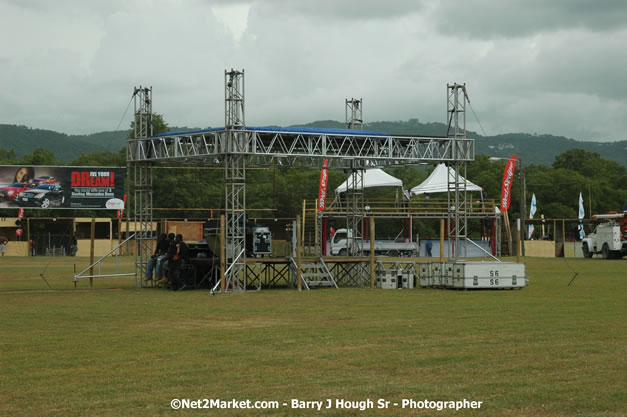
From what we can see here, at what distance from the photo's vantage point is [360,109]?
1355 inches

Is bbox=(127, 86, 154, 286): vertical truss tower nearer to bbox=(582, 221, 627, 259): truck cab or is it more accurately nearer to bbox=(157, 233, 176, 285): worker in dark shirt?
bbox=(157, 233, 176, 285): worker in dark shirt

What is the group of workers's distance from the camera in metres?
29.0

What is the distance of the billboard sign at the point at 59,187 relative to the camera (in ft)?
222

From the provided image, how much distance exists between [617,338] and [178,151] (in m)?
17.8

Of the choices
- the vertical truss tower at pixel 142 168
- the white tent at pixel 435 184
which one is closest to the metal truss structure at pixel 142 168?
the vertical truss tower at pixel 142 168

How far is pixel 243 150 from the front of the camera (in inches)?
1079

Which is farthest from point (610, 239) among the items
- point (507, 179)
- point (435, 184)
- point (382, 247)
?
point (435, 184)

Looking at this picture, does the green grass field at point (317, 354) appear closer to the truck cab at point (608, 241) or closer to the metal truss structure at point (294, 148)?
the metal truss structure at point (294, 148)

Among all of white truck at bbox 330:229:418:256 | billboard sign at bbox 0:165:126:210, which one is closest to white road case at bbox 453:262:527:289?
white truck at bbox 330:229:418:256

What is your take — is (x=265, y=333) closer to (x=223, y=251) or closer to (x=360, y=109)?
(x=223, y=251)

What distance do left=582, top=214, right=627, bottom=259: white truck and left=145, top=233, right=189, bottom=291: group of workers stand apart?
32.3 metres

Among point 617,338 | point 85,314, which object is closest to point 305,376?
point 617,338

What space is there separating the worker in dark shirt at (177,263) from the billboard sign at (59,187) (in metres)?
39.6

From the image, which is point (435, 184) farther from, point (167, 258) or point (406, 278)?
point (167, 258)
